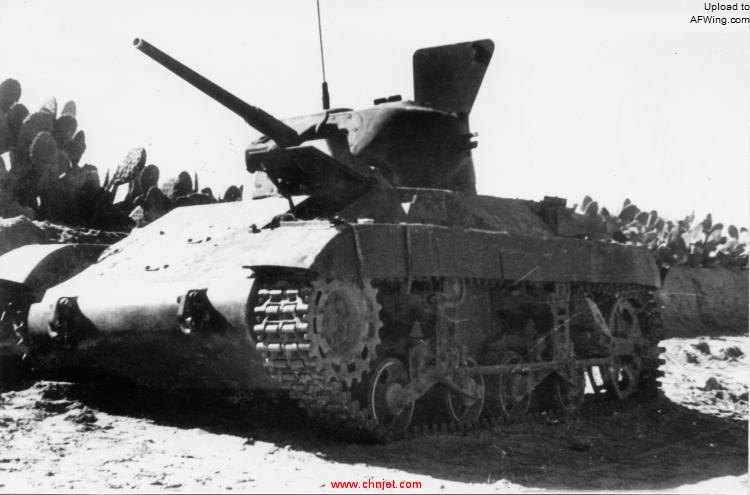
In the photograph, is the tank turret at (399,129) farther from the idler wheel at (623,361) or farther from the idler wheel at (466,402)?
the idler wheel at (623,361)

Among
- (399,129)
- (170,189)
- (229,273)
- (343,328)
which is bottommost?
(343,328)

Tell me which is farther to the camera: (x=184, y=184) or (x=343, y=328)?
(x=184, y=184)

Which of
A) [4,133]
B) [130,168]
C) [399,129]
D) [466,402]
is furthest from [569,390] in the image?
[4,133]

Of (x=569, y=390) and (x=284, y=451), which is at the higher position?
(x=284, y=451)

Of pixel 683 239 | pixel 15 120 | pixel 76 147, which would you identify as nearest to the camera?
pixel 15 120

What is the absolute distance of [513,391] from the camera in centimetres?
1033

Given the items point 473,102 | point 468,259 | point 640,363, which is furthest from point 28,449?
point 640,363

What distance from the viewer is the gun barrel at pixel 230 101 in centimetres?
923

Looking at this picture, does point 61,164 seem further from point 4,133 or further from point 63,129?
point 4,133

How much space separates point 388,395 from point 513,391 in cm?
217

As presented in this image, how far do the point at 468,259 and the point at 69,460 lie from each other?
12.8 feet

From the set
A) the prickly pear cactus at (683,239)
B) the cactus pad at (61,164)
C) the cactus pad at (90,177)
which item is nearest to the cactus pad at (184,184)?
the cactus pad at (90,177)

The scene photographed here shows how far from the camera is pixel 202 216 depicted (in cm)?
1073

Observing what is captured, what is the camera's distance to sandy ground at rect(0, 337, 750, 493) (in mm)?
6887
